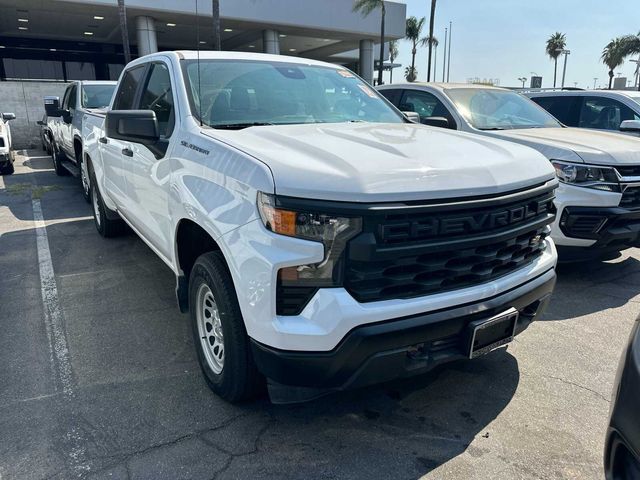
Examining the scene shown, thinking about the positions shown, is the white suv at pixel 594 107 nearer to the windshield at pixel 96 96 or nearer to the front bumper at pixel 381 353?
the front bumper at pixel 381 353

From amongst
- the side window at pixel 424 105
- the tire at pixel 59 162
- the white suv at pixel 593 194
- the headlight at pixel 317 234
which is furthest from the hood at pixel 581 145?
the tire at pixel 59 162

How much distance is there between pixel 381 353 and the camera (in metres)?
2.21

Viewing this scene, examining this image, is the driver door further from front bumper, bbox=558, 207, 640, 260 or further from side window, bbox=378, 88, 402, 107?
side window, bbox=378, 88, 402, 107

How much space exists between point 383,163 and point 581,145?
340cm

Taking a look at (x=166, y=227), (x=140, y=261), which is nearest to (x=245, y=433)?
(x=166, y=227)

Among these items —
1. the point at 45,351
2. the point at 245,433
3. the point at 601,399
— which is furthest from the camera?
the point at 45,351

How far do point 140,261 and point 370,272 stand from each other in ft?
12.5

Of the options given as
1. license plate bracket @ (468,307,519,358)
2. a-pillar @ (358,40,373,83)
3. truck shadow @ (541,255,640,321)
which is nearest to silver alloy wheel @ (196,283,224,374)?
license plate bracket @ (468,307,519,358)

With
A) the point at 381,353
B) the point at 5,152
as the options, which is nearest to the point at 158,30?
the point at 5,152

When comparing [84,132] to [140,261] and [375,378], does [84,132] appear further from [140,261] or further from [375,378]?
[375,378]

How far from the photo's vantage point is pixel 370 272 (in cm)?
217

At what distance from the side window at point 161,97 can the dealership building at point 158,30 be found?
18231 mm

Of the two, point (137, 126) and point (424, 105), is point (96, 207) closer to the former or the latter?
point (137, 126)

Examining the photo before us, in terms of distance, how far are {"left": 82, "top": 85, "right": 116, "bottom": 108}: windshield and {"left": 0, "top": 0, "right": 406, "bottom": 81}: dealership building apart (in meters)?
12.5
